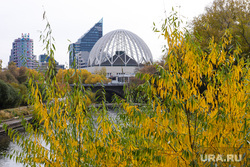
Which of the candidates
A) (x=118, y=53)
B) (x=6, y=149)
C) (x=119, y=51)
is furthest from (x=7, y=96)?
(x=119, y=51)

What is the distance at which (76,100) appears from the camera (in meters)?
3.07

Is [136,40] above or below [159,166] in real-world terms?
above

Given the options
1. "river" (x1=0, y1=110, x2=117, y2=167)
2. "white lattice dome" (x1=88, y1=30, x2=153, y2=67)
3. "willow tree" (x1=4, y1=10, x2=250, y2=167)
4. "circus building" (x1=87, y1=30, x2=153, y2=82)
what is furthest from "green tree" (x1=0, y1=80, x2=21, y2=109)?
"white lattice dome" (x1=88, y1=30, x2=153, y2=67)

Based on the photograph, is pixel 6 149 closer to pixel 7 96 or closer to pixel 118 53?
pixel 7 96

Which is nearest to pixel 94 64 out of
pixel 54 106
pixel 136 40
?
pixel 136 40

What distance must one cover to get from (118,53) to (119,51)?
614mm

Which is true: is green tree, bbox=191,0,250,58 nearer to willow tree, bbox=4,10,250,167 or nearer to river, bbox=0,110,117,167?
river, bbox=0,110,117,167

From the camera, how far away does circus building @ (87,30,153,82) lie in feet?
250

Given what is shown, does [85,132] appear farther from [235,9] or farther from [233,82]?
[235,9]

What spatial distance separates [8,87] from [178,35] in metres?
21.2

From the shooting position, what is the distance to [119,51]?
77.4 m

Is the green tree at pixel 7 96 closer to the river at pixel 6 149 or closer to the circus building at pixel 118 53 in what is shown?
the river at pixel 6 149

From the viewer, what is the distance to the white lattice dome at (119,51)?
76.6 m

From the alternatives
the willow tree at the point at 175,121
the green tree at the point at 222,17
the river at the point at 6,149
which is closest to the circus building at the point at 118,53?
the green tree at the point at 222,17
